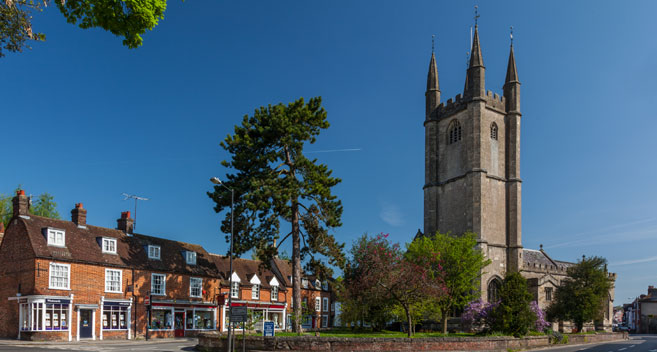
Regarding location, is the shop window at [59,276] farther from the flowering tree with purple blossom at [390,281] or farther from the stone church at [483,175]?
the stone church at [483,175]

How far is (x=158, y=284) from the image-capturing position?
41.7m

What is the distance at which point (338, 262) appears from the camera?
37250mm

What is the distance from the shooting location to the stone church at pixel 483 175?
59.4 metres

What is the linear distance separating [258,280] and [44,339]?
2127cm

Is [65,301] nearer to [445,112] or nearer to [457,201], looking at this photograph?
[457,201]

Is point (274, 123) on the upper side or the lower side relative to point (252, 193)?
upper

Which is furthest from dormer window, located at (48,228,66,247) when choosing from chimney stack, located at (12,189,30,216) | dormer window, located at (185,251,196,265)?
dormer window, located at (185,251,196,265)

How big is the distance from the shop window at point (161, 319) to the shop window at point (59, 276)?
24.4 feet

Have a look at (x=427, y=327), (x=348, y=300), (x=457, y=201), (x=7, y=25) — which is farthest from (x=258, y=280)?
(x=7, y=25)

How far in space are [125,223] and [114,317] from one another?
28.1 ft

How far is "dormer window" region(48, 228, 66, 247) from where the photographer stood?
35.9 metres

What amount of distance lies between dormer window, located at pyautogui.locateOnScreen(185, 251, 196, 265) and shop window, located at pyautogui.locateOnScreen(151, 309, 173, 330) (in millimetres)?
4918

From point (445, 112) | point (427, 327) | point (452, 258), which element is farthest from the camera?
point (445, 112)

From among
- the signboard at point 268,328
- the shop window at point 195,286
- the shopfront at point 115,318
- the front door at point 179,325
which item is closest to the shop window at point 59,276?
the shopfront at point 115,318
